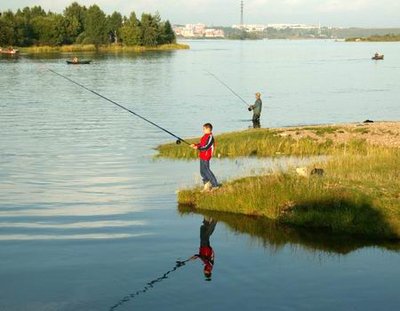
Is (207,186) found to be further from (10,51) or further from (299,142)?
(10,51)

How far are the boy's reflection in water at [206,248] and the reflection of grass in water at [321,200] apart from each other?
1060mm

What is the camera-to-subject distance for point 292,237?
60.5 feet

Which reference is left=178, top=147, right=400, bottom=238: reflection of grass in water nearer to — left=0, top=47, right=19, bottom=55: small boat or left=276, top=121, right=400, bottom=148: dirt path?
left=276, top=121, right=400, bottom=148: dirt path

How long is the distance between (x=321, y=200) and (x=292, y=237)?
164cm

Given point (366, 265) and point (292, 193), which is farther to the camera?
point (292, 193)

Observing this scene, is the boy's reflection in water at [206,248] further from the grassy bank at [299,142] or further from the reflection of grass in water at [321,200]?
the grassy bank at [299,142]

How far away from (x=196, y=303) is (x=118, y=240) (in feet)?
16.5

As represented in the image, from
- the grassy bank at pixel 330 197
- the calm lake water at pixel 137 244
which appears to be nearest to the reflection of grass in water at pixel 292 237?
the calm lake water at pixel 137 244

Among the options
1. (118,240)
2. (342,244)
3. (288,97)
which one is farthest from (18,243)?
(288,97)

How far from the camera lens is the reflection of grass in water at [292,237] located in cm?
1770

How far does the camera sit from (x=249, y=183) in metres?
21.3

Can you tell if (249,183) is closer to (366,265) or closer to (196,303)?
(366,265)

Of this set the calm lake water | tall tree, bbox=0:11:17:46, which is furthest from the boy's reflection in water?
tall tree, bbox=0:11:17:46

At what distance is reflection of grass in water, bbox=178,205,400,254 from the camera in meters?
17.7
